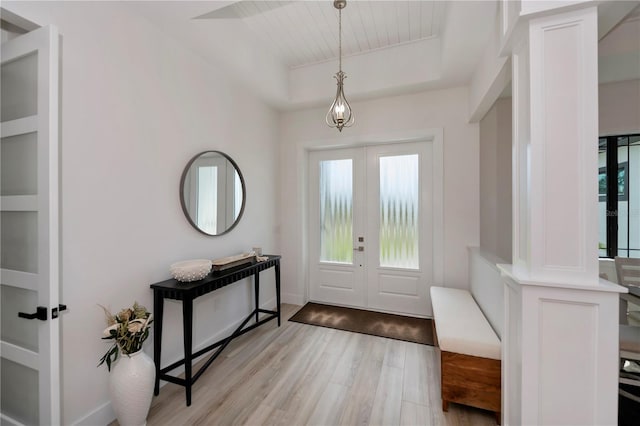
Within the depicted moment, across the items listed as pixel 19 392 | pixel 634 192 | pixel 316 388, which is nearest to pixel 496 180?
pixel 634 192

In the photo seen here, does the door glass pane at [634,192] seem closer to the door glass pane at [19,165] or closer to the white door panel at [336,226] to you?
the white door panel at [336,226]

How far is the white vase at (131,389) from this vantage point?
61.7 inches

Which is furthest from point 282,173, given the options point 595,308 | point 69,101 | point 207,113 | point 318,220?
point 595,308

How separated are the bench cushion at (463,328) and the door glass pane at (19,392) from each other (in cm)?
254

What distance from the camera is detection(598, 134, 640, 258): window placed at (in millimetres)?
2941

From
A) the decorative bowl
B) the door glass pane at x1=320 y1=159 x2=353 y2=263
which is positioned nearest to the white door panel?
the door glass pane at x1=320 y1=159 x2=353 y2=263

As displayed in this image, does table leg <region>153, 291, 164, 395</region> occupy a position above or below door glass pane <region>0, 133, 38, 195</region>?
below

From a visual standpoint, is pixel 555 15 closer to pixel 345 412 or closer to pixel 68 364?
pixel 345 412

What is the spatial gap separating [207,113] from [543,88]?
2.66m

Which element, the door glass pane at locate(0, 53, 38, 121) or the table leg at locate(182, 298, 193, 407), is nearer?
the door glass pane at locate(0, 53, 38, 121)

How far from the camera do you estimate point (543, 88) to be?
1293mm

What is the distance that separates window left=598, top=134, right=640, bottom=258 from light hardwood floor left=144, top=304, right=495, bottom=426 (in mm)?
2667

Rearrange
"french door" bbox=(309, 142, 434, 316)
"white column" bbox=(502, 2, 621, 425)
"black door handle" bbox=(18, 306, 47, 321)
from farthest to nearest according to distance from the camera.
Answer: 1. "french door" bbox=(309, 142, 434, 316)
2. "black door handle" bbox=(18, 306, 47, 321)
3. "white column" bbox=(502, 2, 621, 425)

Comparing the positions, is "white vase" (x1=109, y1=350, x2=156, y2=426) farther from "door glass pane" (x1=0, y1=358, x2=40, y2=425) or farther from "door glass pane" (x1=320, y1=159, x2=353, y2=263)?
"door glass pane" (x1=320, y1=159, x2=353, y2=263)
